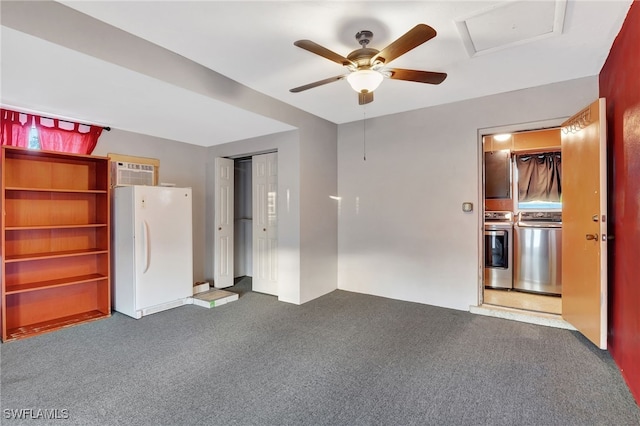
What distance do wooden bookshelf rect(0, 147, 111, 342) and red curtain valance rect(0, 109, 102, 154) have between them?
0.61ft

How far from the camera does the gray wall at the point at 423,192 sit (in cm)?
352

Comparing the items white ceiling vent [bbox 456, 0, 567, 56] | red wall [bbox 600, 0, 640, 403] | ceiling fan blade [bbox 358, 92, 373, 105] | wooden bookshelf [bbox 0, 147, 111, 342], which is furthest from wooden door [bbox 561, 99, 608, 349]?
wooden bookshelf [bbox 0, 147, 111, 342]

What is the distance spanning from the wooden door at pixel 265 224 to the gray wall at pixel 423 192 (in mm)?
990

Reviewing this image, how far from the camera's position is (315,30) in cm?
227

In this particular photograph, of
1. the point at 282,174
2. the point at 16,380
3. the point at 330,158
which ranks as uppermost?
the point at 330,158

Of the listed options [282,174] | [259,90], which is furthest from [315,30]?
[282,174]

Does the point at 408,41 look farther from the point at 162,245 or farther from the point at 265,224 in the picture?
the point at 162,245

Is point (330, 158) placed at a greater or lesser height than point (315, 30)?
lesser

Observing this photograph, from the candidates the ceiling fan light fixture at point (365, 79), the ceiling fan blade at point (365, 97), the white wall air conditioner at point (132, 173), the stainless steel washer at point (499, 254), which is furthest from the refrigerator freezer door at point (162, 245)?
the stainless steel washer at point (499, 254)

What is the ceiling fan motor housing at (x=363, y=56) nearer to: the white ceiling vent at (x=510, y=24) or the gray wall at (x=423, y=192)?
the white ceiling vent at (x=510, y=24)

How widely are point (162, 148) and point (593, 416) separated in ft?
17.1

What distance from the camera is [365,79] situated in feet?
7.46

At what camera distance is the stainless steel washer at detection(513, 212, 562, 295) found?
424cm

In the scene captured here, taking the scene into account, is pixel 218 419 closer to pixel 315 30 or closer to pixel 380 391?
pixel 380 391
